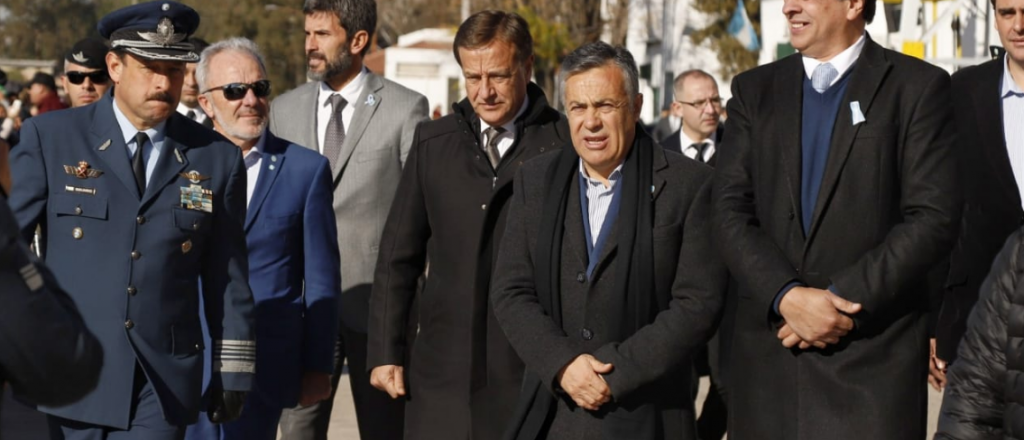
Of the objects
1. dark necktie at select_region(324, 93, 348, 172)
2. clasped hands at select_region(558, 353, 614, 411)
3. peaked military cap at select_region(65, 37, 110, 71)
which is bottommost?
clasped hands at select_region(558, 353, 614, 411)

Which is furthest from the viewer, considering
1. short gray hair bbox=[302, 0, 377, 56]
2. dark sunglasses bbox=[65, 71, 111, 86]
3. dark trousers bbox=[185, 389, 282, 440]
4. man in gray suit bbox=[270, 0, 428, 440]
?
dark sunglasses bbox=[65, 71, 111, 86]

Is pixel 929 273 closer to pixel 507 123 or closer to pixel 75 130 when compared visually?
pixel 507 123

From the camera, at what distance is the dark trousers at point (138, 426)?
18.8 ft

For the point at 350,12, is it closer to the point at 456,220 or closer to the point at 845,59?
the point at 456,220

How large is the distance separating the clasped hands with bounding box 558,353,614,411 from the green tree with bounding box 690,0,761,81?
25245mm

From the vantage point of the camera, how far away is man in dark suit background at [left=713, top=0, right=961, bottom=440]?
5.52 meters

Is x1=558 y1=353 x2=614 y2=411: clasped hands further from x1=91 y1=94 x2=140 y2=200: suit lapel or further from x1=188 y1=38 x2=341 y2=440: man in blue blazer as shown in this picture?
x1=188 y1=38 x2=341 y2=440: man in blue blazer

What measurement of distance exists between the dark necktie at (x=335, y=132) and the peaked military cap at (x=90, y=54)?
2.16 meters

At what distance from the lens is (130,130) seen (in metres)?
5.95

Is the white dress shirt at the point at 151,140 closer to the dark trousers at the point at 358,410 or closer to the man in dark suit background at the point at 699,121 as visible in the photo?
the dark trousers at the point at 358,410

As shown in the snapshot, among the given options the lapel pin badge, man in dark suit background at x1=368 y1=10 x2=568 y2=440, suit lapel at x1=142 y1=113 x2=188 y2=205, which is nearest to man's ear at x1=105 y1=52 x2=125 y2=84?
suit lapel at x1=142 y1=113 x2=188 y2=205

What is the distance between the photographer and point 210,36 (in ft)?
283

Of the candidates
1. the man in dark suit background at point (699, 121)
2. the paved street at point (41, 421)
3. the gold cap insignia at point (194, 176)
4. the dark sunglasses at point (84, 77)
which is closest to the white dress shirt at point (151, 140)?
the gold cap insignia at point (194, 176)

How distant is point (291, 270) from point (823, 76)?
2.31 meters
